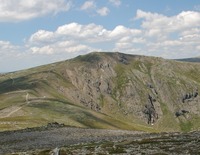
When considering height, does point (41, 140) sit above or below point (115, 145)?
below

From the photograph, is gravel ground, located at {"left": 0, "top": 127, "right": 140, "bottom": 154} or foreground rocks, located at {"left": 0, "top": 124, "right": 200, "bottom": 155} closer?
foreground rocks, located at {"left": 0, "top": 124, "right": 200, "bottom": 155}

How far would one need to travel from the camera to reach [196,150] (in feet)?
162

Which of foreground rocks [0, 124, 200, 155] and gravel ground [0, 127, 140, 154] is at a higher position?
foreground rocks [0, 124, 200, 155]

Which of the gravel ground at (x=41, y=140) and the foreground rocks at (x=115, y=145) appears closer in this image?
the foreground rocks at (x=115, y=145)

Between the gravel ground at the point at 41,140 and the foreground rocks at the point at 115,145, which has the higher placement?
the foreground rocks at the point at 115,145

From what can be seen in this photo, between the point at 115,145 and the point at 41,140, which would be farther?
the point at 41,140

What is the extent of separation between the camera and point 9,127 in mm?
143875

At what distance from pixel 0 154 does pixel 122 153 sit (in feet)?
75.4

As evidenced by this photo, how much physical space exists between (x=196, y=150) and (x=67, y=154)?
60.5 feet

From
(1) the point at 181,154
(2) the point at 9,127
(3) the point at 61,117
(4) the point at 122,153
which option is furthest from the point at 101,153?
(3) the point at 61,117

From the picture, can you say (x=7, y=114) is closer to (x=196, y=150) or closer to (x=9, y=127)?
(x=9, y=127)

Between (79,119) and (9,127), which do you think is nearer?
(9,127)

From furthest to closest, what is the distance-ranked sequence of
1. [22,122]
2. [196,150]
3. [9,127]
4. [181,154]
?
[22,122], [9,127], [196,150], [181,154]

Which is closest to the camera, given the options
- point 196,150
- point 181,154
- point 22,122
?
point 181,154
